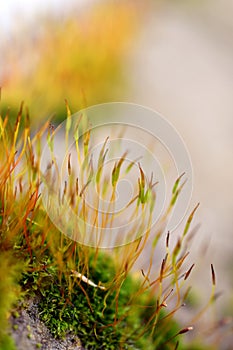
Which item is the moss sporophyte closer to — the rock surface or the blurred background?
the rock surface

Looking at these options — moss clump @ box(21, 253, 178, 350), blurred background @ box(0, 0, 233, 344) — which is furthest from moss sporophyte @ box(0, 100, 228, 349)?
blurred background @ box(0, 0, 233, 344)

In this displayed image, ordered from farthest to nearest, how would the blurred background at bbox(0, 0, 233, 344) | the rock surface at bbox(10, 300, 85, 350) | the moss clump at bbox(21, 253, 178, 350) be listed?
the blurred background at bbox(0, 0, 233, 344)
the moss clump at bbox(21, 253, 178, 350)
the rock surface at bbox(10, 300, 85, 350)

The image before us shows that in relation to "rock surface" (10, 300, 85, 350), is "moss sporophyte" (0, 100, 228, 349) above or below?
above

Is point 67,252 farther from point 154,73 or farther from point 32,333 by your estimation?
point 154,73

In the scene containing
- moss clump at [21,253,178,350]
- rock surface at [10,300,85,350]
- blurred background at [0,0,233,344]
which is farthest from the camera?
blurred background at [0,0,233,344]

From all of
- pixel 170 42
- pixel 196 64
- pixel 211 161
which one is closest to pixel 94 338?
pixel 211 161

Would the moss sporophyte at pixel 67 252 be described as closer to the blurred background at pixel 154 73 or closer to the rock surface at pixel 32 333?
the rock surface at pixel 32 333

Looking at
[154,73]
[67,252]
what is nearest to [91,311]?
[67,252]

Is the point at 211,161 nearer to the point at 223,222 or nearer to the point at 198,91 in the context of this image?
the point at 223,222

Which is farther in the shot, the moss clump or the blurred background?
the blurred background
